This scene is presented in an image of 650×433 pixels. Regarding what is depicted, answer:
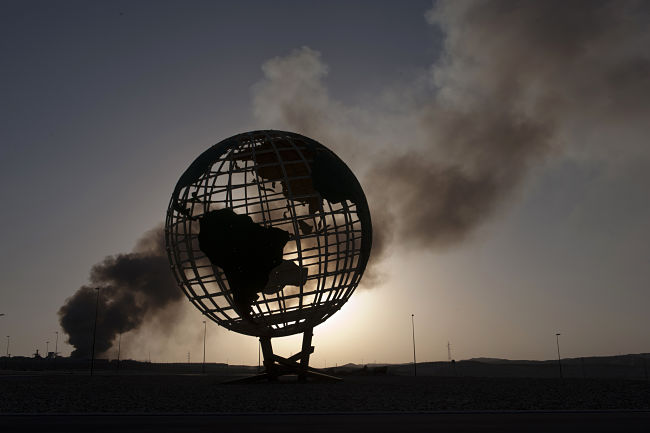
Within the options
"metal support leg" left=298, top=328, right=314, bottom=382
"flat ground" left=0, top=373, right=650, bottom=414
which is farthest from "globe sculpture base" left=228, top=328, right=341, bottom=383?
"flat ground" left=0, top=373, right=650, bottom=414

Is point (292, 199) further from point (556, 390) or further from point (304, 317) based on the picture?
point (556, 390)

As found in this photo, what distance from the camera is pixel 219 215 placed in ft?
59.9

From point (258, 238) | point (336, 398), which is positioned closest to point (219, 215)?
point (258, 238)

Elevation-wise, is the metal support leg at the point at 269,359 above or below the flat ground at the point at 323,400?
above

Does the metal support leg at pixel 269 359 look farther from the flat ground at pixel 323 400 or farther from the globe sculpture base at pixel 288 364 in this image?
the flat ground at pixel 323 400

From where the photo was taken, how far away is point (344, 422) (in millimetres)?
9367

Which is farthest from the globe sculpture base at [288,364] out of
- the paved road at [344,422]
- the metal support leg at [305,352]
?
the paved road at [344,422]

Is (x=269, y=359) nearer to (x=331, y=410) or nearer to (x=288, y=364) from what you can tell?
(x=288, y=364)

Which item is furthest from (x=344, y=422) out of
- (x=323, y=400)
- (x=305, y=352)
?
(x=305, y=352)

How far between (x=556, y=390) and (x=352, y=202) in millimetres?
9061

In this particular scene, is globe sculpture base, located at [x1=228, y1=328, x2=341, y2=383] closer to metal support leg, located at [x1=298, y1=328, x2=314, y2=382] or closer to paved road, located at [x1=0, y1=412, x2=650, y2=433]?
metal support leg, located at [x1=298, y1=328, x2=314, y2=382]

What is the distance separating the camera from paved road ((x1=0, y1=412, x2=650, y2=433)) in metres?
8.43

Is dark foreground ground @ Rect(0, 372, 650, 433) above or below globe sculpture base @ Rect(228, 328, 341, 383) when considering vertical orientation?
below

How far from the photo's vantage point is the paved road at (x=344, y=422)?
8430 millimetres
